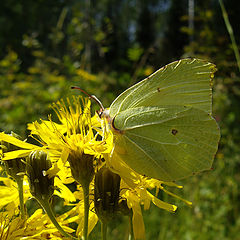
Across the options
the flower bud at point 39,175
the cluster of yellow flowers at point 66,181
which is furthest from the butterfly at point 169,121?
the flower bud at point 39,175

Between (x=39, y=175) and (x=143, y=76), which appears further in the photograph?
(x=143, y=76)

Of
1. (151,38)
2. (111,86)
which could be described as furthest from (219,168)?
(151,38)

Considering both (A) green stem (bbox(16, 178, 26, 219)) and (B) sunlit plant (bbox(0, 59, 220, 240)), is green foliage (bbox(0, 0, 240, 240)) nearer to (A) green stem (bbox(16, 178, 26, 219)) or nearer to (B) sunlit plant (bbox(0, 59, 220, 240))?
(B) sunlit plant (bbox(0, 59, 220, 240))

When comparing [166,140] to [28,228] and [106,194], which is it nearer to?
[106,194]

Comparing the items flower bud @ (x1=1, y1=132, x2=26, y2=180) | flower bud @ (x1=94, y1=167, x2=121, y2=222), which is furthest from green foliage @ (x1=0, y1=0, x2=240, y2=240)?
flower bud @ (x1=94, y1=167, x2=121, y2=222)

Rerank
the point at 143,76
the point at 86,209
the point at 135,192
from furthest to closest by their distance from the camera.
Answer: the point at 143,76 < the point at 135,192 < the point at 86,209

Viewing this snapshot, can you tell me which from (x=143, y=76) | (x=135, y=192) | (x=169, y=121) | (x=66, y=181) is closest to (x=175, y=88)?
(x=169, y=121)
